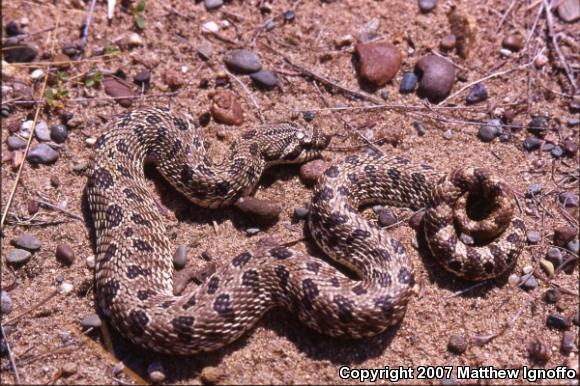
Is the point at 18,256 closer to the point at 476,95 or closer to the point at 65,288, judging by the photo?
the point at 65,288

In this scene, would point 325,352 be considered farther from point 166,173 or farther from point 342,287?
point 166,173

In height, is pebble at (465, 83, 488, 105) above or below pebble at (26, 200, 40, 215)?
above

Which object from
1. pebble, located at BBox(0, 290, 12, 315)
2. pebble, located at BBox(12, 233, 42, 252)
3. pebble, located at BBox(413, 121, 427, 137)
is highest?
pebble, located at BBox(413, 121, 427, 137)

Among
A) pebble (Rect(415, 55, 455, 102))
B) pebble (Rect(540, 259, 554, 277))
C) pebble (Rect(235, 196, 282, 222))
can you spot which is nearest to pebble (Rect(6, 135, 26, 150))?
pebble (Rect(235, 196, 282, 222))

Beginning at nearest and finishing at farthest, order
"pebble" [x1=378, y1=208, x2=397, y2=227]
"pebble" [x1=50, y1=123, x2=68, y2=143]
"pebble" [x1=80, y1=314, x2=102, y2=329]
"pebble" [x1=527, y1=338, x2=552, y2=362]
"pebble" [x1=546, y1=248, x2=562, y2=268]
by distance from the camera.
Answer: "pebble" [x1=527, y1=338, x2=552, y2=362] → "pebble" [x1=80, y1=314, x2=102, y2=329] → "pebble" [x1=546, y1=248, x2=562, y2=268] → "pebble" [x1=378, y1=208, x2=397, y2=227] → "pebble" [x1=50, y1=123, x2=68, y2=143]

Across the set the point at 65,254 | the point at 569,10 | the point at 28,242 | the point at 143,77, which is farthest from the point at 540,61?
the point at 28,242

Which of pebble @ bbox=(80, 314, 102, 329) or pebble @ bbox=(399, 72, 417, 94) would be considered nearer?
pebble @ bbox=(80, 314, 102, 329)

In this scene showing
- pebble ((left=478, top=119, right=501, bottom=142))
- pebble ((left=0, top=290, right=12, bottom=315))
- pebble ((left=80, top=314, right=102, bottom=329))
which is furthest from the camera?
pebble ((left=478, top=119, right=501, bottom=142))

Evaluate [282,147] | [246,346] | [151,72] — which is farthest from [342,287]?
[151,72]

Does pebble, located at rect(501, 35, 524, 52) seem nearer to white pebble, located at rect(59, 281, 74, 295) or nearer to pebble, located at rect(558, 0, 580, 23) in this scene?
pebble, located at rect(558, 0, 580, 23)
